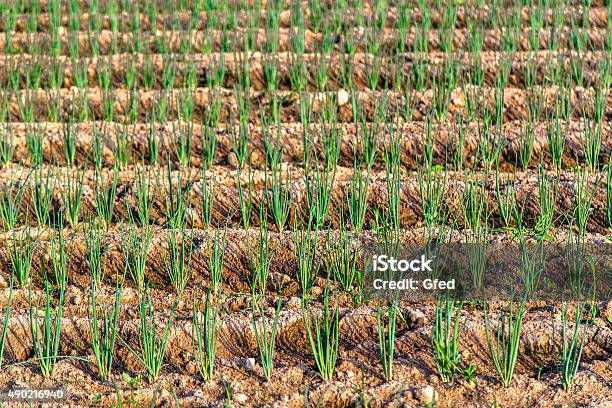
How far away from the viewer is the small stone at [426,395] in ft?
7.66

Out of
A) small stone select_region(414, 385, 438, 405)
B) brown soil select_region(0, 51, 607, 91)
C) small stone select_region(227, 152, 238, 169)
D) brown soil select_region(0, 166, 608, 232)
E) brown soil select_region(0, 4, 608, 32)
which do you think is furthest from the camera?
brown soil select_region(0, 4, 608, 32)

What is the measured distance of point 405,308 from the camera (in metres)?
2.73

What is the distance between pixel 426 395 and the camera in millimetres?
2340

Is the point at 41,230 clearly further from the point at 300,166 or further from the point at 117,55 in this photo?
the point at 117,55

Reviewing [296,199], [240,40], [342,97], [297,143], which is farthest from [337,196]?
[240,40]

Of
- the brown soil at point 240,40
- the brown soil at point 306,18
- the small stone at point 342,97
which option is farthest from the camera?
the brown soil at point 306,18

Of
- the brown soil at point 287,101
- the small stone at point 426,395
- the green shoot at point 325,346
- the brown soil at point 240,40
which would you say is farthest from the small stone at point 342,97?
the small stone at point 426,395

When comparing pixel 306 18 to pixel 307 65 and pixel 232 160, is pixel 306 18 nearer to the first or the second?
pixel 307 65

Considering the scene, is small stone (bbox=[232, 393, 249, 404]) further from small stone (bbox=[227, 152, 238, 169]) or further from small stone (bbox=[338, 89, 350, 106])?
small stone (bbox=[338, 89, 350, 106])

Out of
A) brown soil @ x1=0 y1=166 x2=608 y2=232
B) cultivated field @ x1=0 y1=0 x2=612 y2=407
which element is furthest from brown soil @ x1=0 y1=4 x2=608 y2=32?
brown soil @ x1=0 y1=166 x2=608 y2=232

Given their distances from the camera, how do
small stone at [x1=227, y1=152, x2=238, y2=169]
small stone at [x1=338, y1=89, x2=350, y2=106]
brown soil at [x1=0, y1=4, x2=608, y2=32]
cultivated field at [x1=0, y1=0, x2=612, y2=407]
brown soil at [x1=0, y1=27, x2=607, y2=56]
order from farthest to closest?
brown soil at [x1=0, y1=4, x2=608, y2=32], brown soil at [x1=0, y1=27, x2=607, y2=56], small stone at [x1=338, y1=89, x2=350, y2=106], small stone at [x1=227, y1=152, x2=238, y2=169], cultivated field at [x1=0, y1=0, x2=612, y2=407]

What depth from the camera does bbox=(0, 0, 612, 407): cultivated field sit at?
245 cm

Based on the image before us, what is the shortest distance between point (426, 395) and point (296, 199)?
126cm

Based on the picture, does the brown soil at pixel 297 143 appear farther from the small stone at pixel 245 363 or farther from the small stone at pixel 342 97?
the small stone at pixel 245 363
